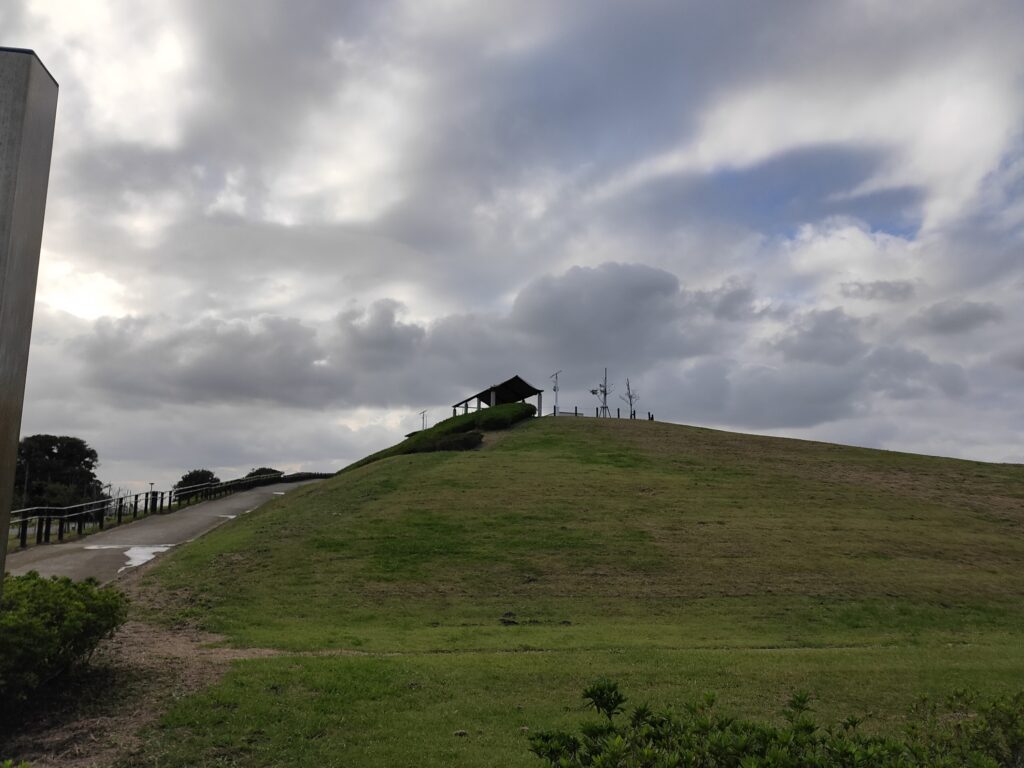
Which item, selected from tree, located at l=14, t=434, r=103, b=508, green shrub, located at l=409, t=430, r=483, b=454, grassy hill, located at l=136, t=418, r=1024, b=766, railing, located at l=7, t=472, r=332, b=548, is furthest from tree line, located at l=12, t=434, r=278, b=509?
grassy hill, located at l=136, t=418, r=1024, b=766

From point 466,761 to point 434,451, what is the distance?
94.3 ft

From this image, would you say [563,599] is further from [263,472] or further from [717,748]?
[263,472]

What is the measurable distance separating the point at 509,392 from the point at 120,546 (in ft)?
108

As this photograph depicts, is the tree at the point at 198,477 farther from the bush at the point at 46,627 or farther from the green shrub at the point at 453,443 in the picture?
the bush at the point at 46,627

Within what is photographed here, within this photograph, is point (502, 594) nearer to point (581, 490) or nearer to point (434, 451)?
point (581, 490)

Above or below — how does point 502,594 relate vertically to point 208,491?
below

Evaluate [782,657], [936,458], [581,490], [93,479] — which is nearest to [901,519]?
[581,490]

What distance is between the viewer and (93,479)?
5344 cm

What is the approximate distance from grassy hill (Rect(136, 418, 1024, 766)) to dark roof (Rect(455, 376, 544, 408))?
19.1 m

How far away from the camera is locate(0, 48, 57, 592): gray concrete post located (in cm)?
313

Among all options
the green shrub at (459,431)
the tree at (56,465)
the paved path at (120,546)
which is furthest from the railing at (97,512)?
the tree at (56,465)

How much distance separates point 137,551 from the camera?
20.4 m

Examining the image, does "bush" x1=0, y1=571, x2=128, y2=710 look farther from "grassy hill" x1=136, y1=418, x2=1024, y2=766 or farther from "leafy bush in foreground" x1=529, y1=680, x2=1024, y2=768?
"leafy bush in foreground" x1=529, y1=680, x2=1024, y2=768

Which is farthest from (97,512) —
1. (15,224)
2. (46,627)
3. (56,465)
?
(56,465)
